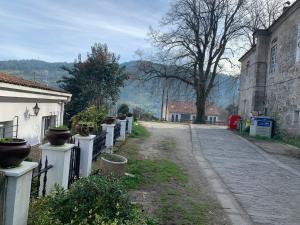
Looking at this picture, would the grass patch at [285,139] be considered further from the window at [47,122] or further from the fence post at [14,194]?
the fence post at [14,194]

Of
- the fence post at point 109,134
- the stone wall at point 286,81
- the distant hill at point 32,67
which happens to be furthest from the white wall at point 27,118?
the distant hill at point 32,67

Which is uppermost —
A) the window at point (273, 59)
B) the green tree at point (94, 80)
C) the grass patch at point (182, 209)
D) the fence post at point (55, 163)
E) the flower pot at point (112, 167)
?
the window at point (273, 59)

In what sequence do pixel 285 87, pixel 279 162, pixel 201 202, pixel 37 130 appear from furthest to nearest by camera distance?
pixel 285 87
pixel 37 130
pixel 279 162
pixel 201 202

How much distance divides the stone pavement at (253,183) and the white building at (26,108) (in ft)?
19.5

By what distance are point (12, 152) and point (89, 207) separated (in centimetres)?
107

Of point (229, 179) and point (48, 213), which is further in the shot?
point (229, 179)

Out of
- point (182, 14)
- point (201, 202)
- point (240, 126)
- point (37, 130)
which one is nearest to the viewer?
point (201, 202)

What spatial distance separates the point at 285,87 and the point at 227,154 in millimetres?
8006

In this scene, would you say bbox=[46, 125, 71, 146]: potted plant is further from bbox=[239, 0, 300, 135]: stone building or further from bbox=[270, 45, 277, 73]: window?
bbox=[270, 45, 277, 73]: window

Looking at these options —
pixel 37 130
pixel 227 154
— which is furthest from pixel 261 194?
pixel 37 130

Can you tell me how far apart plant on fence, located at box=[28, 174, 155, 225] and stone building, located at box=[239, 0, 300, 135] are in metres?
15.6

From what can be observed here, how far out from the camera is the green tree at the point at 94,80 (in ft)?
83.0

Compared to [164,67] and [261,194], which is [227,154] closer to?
[261,194]

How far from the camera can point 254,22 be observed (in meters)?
38.5
